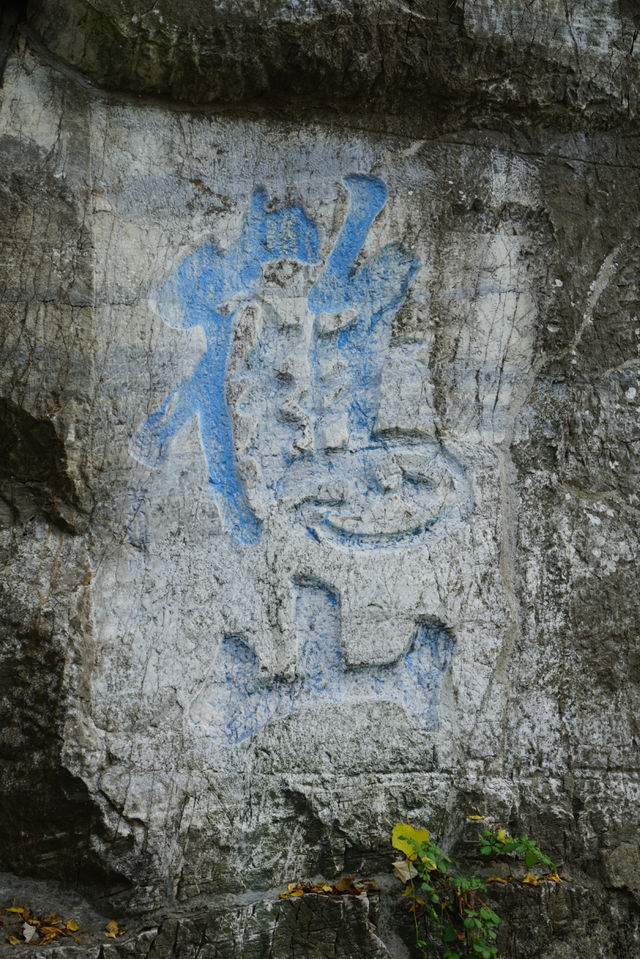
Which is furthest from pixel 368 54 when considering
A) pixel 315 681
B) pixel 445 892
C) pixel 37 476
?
pixel 445 892

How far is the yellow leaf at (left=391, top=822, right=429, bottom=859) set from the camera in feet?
7.91

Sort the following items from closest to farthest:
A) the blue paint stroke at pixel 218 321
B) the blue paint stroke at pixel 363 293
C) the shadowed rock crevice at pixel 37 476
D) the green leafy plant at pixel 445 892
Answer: the green leafy plant at pixel 445 892
the shadowed rock crevice at pixel 37 476
the blue paint stroke at pixel 218 321
the blue paint stroke at pixel 363 293

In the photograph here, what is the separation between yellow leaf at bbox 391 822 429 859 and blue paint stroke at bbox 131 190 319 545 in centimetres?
82

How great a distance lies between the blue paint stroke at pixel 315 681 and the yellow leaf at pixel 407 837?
0.26 meters

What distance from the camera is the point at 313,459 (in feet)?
8.73

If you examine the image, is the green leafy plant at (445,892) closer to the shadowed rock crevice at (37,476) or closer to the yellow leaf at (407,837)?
the yellow leaf at (407,837)

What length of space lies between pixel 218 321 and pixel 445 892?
5.21ft

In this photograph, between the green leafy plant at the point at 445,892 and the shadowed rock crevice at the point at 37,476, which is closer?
the green leafy plant at the point at 445,892

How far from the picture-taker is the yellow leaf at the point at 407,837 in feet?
7.91

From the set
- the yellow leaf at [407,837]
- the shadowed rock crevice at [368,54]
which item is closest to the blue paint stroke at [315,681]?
the yellow leaf at [407,837]

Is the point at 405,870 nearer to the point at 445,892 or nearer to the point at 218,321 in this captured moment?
the point at 445,892

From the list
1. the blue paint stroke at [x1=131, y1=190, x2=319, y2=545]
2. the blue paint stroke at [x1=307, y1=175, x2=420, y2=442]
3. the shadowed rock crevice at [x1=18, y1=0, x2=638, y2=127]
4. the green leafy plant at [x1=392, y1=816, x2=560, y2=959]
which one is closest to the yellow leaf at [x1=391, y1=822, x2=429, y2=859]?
the green leafy plant at [x1=392, y1=816, x2=560, y2=959]

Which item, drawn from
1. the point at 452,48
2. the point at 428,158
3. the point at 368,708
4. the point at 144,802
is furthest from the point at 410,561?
the point at 452,48

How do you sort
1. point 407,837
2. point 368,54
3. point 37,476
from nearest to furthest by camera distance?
point 407,837 → point 37,476 → point 368,54
